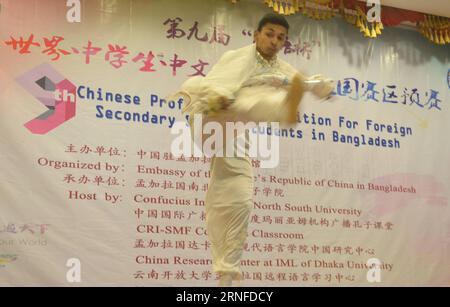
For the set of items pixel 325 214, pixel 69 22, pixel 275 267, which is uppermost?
pixel 69 22

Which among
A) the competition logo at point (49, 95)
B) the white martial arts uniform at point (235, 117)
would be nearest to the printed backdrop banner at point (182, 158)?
the competition logo at point (49, 95)

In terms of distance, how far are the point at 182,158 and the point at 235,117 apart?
114 centimetres

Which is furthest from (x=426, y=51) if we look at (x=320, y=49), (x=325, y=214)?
(x=325, y=214)

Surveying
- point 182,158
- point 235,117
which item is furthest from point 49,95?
point 235,117

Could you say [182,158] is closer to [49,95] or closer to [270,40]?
[49,95]

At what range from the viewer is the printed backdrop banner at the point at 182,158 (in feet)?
11.1

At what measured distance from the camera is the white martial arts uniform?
104 inches

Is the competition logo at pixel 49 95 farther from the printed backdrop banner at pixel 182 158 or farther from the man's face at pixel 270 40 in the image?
the man's face at pixel 270 40

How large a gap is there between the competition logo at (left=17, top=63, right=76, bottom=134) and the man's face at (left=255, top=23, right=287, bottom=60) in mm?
1210

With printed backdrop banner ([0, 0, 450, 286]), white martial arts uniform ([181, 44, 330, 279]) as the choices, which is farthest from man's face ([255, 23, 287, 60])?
printed backdrop banner ([0, 0, 450, 286])

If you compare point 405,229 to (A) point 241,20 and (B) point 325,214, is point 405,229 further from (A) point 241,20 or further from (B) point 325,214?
(A) point 241,20

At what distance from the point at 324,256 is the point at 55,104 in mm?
1764

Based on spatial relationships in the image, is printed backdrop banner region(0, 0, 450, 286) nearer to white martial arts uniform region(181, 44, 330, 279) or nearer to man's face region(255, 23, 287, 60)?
white martial arts uniform region(181, 44, 330, 279)

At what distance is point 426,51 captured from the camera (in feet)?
15.1
